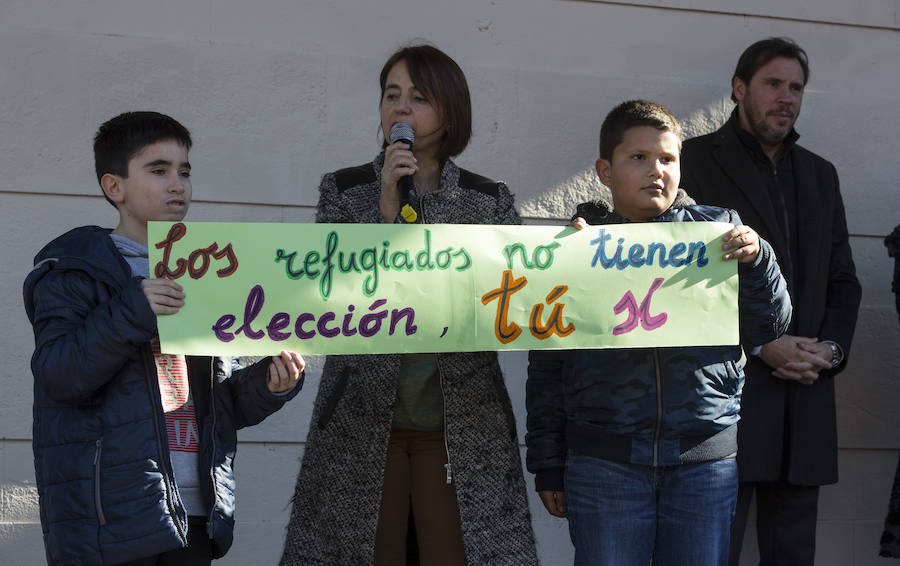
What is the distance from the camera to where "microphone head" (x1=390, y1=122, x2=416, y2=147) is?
259 centimetres

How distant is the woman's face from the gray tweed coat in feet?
0.41

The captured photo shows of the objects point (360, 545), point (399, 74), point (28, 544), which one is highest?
point (399, 74)

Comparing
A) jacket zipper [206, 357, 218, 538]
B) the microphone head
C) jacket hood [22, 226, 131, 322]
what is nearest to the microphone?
the microphone head

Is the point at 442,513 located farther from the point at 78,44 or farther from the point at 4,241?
the point at 78,44

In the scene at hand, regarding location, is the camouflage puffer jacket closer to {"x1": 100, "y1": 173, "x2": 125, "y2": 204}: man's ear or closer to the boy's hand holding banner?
the boy's hand holding banner

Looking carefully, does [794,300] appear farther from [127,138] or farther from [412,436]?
[127,138]

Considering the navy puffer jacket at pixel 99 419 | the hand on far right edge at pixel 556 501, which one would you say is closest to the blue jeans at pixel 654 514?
the hand on far right edge at pixel 556 501

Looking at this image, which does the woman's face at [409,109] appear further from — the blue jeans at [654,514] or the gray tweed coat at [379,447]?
the blue jeans at [654,514]

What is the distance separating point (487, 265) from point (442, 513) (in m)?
0.65

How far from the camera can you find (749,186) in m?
3.62

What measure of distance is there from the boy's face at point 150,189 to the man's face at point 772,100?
223cm

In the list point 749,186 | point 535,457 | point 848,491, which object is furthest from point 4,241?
point 848,491

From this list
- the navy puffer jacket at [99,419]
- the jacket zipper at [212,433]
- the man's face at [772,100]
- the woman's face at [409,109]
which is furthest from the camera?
the man's face at [772,100]

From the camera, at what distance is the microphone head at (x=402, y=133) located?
2592mm
